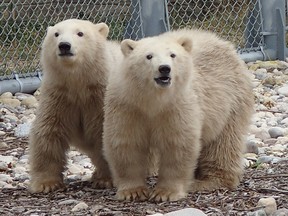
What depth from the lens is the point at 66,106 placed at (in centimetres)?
547

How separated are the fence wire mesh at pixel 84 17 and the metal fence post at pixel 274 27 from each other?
4.2 inches

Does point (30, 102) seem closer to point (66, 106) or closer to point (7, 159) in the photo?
point (7, 159)

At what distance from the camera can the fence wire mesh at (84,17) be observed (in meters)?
8.96

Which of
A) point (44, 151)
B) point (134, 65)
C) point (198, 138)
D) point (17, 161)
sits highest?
point (134, 65)

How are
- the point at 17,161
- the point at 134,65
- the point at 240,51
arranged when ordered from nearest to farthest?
the point at 134,65
the point at 17,161
the point at 240,51

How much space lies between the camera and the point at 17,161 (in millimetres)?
6566

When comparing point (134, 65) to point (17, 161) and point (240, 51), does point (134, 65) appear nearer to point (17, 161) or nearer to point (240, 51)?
point (17, 161)

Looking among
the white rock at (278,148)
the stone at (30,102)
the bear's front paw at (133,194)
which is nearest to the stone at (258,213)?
the bear's front paw at (133,194)

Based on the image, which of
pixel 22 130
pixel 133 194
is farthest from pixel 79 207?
pixel 22 130

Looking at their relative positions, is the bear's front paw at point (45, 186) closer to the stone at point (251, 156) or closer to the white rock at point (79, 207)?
the white rock at point (79, 207)

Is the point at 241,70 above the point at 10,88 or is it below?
above

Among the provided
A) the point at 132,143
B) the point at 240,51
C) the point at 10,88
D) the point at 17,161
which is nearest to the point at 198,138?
the point at 132,143

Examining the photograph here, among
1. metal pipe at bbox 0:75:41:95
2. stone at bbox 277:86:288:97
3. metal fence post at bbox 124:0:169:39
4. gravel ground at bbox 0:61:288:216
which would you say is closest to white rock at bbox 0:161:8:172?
gravel ground at bbox 0:61:288:216

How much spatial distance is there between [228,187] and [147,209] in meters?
0.83
